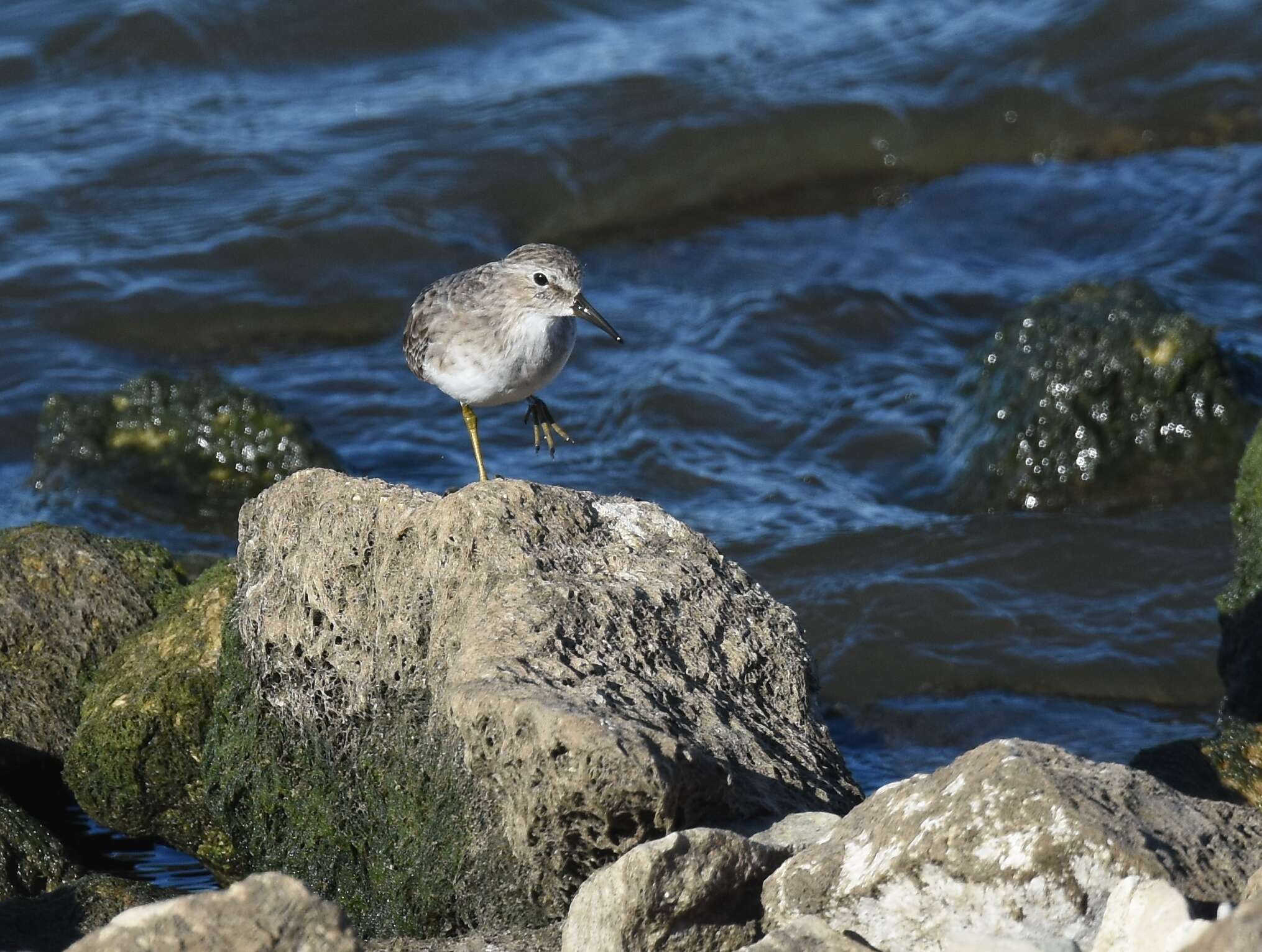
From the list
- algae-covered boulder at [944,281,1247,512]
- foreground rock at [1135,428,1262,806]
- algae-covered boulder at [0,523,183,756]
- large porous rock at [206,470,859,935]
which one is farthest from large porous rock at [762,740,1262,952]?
algae-covered boulder at [944,281,1247,512]

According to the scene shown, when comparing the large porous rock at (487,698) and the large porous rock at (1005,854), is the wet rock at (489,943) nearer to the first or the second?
the large porous rock at (487,698)

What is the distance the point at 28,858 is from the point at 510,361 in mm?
2252

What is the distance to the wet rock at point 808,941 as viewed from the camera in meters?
2.84

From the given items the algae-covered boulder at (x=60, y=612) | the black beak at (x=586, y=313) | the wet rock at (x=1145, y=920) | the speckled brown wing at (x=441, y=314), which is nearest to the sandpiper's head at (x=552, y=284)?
the black beak at (x=586, y=313)

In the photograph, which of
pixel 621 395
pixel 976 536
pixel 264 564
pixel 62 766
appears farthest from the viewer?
pixel 621 395

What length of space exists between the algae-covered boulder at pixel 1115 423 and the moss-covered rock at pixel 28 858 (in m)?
4.77

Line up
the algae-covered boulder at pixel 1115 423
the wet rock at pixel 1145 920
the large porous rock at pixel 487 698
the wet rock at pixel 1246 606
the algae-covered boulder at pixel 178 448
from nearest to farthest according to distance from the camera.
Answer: the wet rock at pixel 1145 920 → the large porous rock at pixel 487 698 → the wet rock at pixel 1246 606 → the algae-covered boulder at pixel 1115 423 → the algae-covered boulder at pixel 178 448

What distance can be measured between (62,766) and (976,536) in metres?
4.29

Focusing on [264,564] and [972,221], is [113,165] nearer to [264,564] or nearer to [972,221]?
[972,221]

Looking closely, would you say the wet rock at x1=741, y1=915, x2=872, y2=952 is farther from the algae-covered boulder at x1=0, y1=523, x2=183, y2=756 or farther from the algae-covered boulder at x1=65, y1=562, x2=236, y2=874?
the algae-covered boulder at x1=0, y1=523, x2=183, y2=756

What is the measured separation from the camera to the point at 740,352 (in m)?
9.16

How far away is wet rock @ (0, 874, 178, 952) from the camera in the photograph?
3.63 metres

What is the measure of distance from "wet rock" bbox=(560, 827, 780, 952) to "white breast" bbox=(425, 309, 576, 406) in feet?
8.18

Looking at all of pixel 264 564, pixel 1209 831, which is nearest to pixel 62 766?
pixel 264 564
